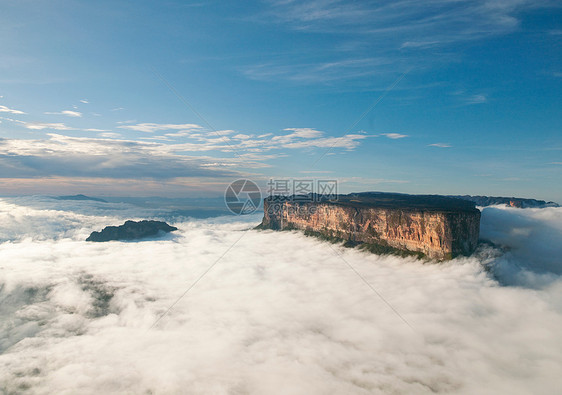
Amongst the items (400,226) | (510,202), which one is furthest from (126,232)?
(510,202)

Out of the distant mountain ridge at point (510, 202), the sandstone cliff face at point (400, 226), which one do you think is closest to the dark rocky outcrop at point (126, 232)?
the sandstone cliff face at point (400, 226)

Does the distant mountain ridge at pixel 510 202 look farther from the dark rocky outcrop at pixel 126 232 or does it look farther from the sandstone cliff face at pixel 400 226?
the dark rocky outcrop at pixel 126 232

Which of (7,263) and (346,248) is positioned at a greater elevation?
(346,248)

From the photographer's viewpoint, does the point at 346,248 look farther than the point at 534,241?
Yes

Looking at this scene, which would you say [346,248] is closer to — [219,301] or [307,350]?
[219,301]

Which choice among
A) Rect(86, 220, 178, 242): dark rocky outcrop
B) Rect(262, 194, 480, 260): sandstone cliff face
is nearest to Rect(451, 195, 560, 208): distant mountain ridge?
Rect(262, 194, 480, 260): sandstone cliff face

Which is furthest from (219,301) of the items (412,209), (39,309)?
(412,209)

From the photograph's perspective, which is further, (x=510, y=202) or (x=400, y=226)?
(x=510, y=202)

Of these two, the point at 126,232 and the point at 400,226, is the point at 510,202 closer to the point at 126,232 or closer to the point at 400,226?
the point at 400,226
